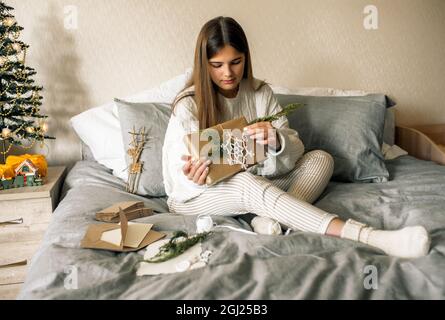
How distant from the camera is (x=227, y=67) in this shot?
1.56 meters

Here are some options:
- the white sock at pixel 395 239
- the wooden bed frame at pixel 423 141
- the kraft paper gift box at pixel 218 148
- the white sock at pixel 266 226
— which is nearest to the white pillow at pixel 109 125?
the kraft paper gift box at pixel 218 148

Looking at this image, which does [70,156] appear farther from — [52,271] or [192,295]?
[192,295]

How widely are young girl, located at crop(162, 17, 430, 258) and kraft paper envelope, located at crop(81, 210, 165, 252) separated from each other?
0.26m

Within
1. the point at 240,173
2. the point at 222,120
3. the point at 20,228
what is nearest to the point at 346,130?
the point at 222,120

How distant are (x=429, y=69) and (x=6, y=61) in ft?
7.01

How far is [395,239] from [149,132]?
1021 mm

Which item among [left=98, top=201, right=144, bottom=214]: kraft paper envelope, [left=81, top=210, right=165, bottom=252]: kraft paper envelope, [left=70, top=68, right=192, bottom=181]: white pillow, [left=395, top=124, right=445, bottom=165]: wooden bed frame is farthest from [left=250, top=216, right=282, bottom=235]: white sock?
[left=395, top=124, right=445, bottom=165]: wooden bed frame

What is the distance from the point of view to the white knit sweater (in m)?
1.46

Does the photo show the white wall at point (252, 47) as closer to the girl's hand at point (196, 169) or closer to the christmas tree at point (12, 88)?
the christmas tree at point (12, 88)

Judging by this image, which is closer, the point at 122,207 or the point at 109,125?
the point at 122,207

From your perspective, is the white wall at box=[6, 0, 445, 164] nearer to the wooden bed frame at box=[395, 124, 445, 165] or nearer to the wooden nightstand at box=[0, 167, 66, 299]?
the wooden bed frame at box=[395, 124, 445, 165]

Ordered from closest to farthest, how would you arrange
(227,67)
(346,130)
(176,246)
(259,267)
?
(259,267)
(176,246)
(227,67)
(346,130)

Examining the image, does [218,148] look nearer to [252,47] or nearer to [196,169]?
[196,169]

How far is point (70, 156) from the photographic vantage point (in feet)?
6.90
